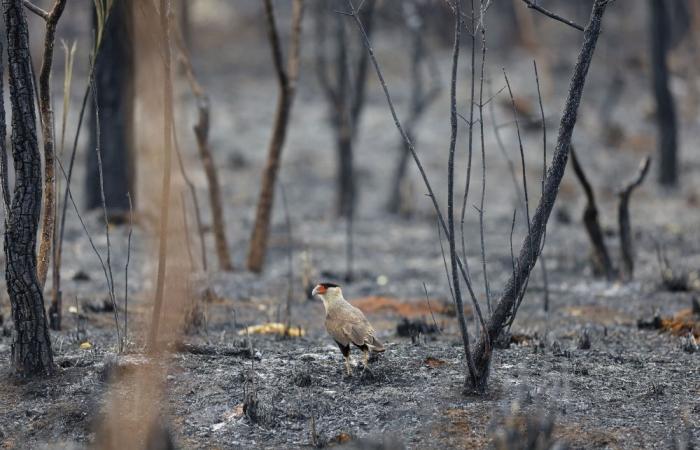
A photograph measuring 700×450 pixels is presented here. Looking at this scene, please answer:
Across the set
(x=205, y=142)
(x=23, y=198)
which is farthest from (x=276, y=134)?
(x=23, y=198)

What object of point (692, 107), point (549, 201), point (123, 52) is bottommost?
point (549, 201)

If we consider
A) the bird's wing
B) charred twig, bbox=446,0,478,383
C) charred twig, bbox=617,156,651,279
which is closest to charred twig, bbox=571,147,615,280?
charred twig, bbox=617,156,651,279

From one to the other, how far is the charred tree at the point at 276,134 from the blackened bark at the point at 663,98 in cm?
976

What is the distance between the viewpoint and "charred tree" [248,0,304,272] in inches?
435

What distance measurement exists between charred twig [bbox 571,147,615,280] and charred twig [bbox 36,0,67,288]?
222 inches

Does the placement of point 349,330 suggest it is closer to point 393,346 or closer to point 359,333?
point 359,333

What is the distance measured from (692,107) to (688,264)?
15286 mm

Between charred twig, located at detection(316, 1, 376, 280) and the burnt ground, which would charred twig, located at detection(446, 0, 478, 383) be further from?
charred twig, located at detection(316, 1, 376, 280)

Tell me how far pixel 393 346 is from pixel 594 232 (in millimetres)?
4479

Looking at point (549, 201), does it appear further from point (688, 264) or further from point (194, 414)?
point (688, 264)

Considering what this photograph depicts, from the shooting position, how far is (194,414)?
5.40 m

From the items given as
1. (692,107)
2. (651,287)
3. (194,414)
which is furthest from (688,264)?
(692,107)

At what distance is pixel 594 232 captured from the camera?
1045 cm

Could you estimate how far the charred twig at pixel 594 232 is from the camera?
1004cm
